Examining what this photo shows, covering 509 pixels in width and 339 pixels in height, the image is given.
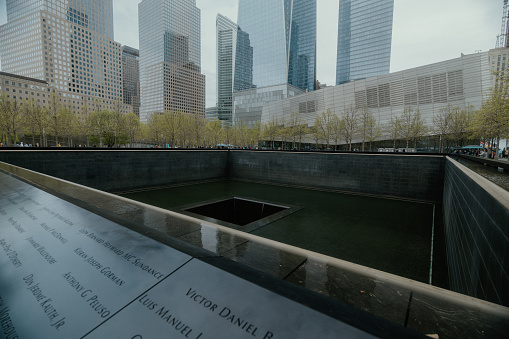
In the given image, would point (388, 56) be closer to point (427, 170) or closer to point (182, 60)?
point (427, 170)

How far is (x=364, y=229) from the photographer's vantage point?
812cm

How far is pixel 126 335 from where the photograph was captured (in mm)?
1100

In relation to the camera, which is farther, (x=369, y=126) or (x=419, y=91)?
(x=369, y=126)

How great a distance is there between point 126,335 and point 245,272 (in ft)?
2.26

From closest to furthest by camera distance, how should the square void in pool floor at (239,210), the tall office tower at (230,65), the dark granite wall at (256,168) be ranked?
the square void in pool floor at (239,210) → the dark granite wall at (256,168) → the tall office tower at (230,65)

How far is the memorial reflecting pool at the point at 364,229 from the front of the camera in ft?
19.0

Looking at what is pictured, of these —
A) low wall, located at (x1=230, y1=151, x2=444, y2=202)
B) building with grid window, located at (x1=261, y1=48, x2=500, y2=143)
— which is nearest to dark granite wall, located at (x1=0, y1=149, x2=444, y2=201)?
low wall, located at (x1=230, y1=151, x2=444, y2=202)

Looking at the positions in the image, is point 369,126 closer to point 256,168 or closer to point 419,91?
point 419,91

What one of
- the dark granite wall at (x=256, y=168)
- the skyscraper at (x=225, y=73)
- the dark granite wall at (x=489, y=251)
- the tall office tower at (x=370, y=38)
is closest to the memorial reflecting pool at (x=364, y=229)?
the dark granite wall at (x=256, y=168)

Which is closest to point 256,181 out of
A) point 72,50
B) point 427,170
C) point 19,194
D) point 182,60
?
point 427,170

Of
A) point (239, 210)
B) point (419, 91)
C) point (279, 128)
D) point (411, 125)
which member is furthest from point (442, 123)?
point (239, 210)

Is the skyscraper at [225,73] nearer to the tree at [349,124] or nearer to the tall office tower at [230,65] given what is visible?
the tall office tower at [230,65]

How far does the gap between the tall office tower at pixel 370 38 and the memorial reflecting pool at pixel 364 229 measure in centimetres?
8692

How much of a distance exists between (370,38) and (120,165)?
97.1m
